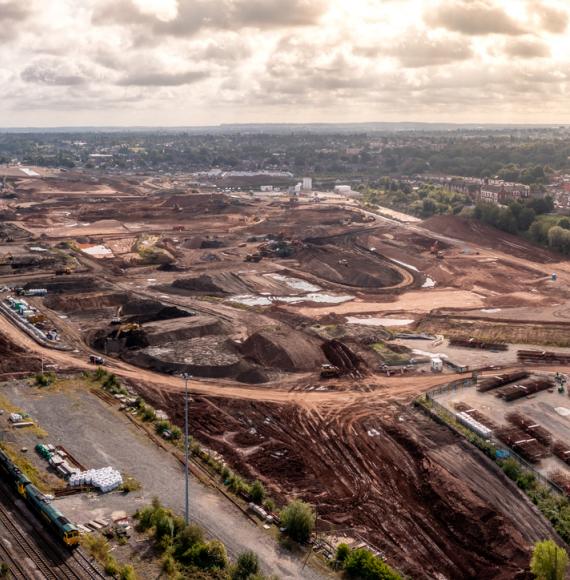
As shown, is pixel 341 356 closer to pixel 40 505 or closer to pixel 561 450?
pixel 561 450

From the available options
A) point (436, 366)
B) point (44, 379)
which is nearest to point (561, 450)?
point (436, 366)

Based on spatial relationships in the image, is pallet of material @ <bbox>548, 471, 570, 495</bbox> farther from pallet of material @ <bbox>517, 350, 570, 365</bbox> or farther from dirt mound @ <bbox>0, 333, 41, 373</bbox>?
dirt mound @ <bbox>0, 333, 41, 373</bbox>

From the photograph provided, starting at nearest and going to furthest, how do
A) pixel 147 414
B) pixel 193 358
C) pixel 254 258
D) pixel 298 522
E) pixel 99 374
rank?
1. pixel 298 522
2. pixel 147 414
3. pixel 99 374
4. pixel 193 358
5. pixel 254 258

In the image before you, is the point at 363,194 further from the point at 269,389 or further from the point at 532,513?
the point at 532,513

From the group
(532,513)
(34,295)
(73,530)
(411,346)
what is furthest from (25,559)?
(34,295)

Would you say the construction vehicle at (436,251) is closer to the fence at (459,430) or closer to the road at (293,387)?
the road at (293,387)

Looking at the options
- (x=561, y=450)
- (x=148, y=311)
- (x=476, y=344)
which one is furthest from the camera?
(x=148, y=311)

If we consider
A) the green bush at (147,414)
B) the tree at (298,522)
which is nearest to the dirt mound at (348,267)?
the green bush at (147,414)

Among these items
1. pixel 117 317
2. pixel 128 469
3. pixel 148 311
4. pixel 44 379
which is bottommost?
pixel 128 469
